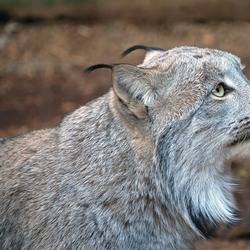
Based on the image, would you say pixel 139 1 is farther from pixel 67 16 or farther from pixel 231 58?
pixel 231 58

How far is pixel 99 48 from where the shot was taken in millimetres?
10656

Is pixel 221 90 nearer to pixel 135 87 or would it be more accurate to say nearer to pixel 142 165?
pixel 135 87

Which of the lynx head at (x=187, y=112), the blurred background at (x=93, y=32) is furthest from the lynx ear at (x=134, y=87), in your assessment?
the blurred background at (x=93, y=32)

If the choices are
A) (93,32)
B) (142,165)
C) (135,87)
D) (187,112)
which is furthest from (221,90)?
(93,32)

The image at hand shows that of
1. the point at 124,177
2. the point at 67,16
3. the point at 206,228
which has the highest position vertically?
the point at 67,16

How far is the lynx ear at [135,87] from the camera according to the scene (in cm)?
494

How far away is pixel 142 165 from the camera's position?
5.11m

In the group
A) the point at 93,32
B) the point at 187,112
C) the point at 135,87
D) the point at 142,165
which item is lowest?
the point at 142,165

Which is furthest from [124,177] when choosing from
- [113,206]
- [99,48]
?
[99,48]

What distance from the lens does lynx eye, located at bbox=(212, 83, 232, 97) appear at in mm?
5050

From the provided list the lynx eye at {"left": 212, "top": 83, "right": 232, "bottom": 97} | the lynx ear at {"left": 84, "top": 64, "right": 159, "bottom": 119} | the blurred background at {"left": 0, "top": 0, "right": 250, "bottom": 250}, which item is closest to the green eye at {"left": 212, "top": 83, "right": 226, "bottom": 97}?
the lynx eye at {"left": 212, "top": 83, "right": 232, "bottom": 97}

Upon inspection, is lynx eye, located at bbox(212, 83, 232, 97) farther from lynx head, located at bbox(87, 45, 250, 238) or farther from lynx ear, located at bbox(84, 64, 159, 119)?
lynx ear, located at bbox(84, 64, 159, 119)

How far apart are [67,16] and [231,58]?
19.7 feet

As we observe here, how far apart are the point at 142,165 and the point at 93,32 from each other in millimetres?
6077
